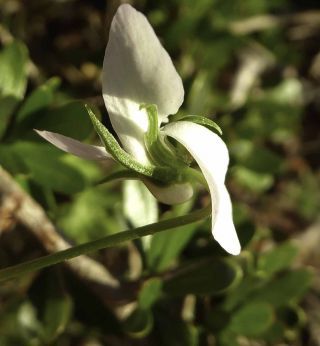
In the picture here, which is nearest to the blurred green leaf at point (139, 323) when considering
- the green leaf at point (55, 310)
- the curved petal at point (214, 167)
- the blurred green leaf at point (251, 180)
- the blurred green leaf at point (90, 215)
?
A: the green leaf at point (55, 310)

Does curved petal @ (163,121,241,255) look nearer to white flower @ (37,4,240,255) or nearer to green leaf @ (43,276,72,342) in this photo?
white flower @ (37,4,240,255)

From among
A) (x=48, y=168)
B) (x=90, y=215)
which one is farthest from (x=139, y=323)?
(x=90, y=215)

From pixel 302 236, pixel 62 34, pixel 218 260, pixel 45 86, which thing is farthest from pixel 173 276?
pixel 62 34

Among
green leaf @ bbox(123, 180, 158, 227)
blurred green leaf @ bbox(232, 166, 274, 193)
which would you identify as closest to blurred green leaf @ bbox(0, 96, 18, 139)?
green leaf @ bbox(123, 180, 158, 227)

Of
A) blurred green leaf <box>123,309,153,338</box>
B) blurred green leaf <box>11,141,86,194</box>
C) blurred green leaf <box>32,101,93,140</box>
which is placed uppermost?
blurred green leaf <box>32,101,93,140</box>

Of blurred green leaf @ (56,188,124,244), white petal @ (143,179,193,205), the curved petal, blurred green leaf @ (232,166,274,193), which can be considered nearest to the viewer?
the curved petal

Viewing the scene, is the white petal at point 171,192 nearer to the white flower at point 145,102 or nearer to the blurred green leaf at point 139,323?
the white flower at point 145,102

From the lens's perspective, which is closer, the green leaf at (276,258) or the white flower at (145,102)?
the white flower at (145,102)
